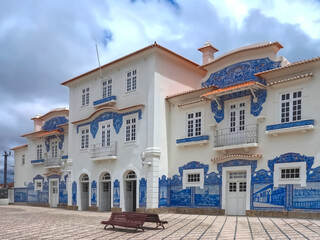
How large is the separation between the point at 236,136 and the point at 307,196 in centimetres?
390

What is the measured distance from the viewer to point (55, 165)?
26500 millimetres

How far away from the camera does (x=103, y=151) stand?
70.8 ft

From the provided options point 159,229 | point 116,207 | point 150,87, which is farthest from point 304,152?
point 116,207

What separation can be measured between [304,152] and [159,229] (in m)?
6.50

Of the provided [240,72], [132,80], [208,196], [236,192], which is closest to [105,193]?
[132,80]

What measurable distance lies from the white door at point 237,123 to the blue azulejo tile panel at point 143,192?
16.4 feet

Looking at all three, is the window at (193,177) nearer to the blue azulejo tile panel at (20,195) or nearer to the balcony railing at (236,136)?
the balcony railing at (236,136)

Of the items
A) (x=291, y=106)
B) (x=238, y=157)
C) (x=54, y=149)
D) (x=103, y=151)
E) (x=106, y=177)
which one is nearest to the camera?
(x=291, y=106)

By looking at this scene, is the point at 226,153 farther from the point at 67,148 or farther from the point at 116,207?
the point at 67,148

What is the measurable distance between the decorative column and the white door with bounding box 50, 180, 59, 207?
10639 mm

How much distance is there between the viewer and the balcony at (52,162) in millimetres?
26523

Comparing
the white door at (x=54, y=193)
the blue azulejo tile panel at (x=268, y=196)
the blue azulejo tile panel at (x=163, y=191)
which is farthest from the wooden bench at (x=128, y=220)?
the white door at (x=54, y=193)

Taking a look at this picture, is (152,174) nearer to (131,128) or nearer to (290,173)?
(131,128)

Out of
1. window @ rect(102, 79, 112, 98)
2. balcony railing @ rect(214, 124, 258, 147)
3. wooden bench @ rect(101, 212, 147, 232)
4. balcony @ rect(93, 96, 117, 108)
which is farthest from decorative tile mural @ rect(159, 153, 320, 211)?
window @ rect(102, 79, 112, 98)
